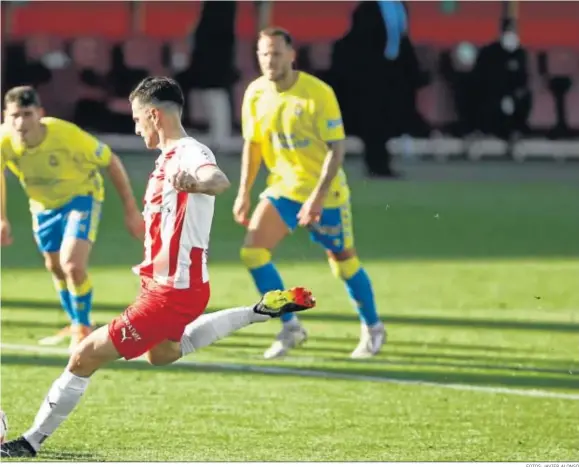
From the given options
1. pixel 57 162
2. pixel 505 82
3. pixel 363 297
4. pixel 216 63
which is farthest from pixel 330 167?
pixel 505 82

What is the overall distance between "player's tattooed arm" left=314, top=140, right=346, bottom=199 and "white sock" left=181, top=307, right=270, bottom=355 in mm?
2581

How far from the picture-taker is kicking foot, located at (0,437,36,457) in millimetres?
8500

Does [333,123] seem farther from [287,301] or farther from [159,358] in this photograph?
[159,358]

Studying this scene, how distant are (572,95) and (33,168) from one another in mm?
19272

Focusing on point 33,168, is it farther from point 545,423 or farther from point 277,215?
point 545,423

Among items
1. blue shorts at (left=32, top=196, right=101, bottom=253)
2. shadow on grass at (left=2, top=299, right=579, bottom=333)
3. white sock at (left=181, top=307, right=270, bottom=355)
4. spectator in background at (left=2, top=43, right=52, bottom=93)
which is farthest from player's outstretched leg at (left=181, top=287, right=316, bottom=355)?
spectator in background at (left=2, top=43, right=52, bottom=93)

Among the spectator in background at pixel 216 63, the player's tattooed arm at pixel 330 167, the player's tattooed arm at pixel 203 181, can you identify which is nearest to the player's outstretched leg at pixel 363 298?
the player's tattooed arm at pixel 330 167

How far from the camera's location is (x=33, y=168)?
40.2 feet

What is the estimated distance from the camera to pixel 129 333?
8508mm

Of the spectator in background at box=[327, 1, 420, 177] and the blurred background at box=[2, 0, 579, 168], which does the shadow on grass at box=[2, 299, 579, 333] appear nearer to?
the spectator in background at box=[327, 1, 420, 177]

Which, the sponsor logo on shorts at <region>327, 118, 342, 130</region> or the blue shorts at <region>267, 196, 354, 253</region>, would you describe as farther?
the blue shorts at <region>267, 196, 354, 253</region>

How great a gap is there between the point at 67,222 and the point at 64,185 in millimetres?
254

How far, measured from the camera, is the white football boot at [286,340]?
1218cm

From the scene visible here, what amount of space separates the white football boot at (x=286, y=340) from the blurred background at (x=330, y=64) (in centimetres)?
1502
